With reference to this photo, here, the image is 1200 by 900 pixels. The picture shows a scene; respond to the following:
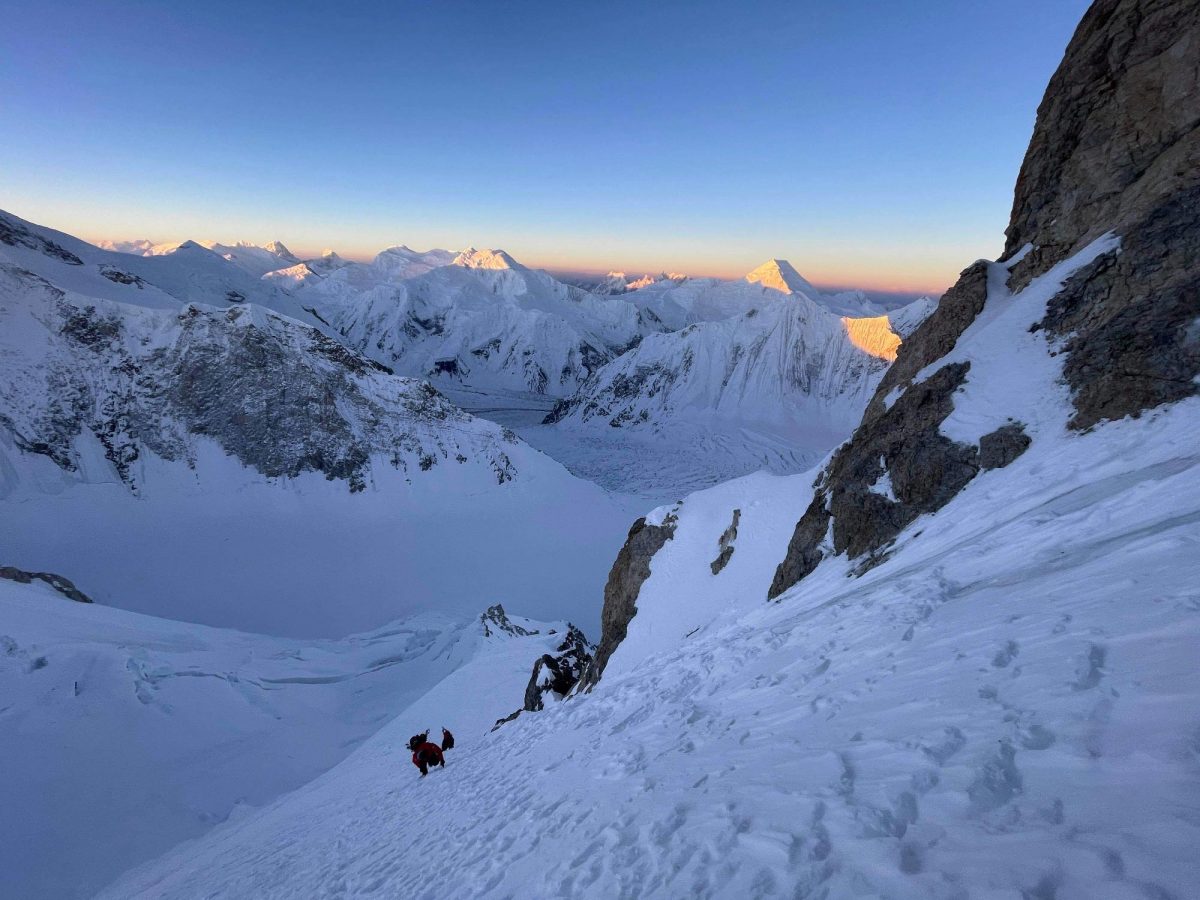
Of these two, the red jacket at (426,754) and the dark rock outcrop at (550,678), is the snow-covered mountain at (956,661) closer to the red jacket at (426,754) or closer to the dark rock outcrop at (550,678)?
the red jacket at (426,754)

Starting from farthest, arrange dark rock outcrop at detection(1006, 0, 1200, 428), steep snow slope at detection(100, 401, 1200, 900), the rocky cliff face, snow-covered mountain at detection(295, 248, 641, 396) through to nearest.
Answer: snow-covered mountain at detection(295, 248, 641, 396) < the rocky cliff face < dark rock outcrop at detection(1006, 0, 1200, 428) < steep snow slope at detection(100, 401, 1200, 900)

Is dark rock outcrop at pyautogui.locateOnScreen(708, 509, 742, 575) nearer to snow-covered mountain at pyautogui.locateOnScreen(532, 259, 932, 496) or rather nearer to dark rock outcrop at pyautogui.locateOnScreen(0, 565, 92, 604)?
dark rock outcrop at pyautogui.locateOnScreen(0, 565, 92, 604)

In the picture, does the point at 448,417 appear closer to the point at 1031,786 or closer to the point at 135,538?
the point at 135,538

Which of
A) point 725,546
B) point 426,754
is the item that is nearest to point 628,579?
point 725,546

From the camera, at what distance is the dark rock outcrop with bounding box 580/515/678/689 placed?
17819 mm

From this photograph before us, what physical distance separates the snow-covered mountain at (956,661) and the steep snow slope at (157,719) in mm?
2297

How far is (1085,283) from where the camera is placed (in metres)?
10.0

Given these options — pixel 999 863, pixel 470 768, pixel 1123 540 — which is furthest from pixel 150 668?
pixel 1123 540

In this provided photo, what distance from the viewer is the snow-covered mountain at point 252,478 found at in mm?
33031

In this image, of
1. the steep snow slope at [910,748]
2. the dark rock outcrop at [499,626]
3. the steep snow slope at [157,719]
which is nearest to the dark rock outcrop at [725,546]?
the steep snow slope at [910,748]

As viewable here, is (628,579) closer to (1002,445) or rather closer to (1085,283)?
(1002,445)

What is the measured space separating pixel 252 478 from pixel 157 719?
30.8 m

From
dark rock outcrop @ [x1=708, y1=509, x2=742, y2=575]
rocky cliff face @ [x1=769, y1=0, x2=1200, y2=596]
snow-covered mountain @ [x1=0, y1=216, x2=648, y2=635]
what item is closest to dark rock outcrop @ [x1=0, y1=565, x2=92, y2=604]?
snow-covered mountain @ [x1=0, y1=216, x2=648, y2=635]

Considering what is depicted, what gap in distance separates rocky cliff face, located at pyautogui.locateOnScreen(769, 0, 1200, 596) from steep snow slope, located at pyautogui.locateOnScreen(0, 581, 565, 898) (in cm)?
1228
